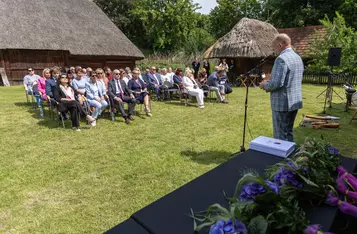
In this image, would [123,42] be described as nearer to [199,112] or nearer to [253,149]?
[199,112]

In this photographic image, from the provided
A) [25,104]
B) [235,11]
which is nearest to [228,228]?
[25,104]

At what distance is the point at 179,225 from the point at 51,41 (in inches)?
666

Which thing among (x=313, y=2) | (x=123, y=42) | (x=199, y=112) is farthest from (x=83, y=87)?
(x=313, y=2)

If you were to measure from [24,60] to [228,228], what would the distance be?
17.7 meters

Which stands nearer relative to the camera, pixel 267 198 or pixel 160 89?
pixel 267 198

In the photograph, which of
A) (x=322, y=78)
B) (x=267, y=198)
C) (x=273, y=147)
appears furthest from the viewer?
(x=322, y=78)

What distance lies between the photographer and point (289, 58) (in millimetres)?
3205

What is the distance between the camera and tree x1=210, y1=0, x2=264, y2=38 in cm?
3038

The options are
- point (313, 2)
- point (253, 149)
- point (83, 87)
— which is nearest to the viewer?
point (253, 149)

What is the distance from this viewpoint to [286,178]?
137 centimetres

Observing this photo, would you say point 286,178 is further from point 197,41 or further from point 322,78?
point 197,41

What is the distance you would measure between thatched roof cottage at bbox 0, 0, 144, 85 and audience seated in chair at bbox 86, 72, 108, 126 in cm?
1043

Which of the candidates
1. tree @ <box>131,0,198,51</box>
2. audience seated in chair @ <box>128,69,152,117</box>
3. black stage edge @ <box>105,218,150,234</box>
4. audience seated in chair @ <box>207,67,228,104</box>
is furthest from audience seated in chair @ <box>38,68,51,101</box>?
tree @ <box>131,0,198,51</box>

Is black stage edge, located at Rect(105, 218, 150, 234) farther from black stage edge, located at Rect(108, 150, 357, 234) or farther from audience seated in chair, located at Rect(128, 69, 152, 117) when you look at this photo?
audience seated in chair, located at Rect(128, 69, 152, 117)
